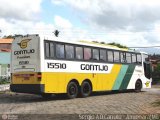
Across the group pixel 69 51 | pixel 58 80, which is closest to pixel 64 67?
pixel 58 80

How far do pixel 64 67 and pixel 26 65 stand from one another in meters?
1.97

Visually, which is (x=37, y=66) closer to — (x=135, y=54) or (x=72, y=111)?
(x=72, y=111)

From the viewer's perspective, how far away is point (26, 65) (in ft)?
64.6

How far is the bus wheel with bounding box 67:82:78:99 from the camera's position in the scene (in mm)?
20842

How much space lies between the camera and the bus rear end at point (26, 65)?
1912cm

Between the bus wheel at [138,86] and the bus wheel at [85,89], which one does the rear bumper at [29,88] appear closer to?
the bus wheel at [85,89]

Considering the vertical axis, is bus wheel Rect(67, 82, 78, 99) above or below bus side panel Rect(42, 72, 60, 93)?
below

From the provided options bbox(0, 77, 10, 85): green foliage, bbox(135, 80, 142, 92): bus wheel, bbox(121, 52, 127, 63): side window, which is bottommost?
bbox(135, 80, 142, 92): bus wheel

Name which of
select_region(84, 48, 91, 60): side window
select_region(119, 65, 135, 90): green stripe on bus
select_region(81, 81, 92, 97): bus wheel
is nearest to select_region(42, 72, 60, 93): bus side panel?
select_region(81, 81, 92, 97): bus wheel

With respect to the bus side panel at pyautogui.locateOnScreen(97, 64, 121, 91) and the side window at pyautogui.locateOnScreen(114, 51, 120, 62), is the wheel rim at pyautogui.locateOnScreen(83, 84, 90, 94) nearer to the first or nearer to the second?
the bus side panel at pyautogui.locateOnScreen(97, 64, 121, 91)

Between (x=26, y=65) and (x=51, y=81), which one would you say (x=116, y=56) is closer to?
(x=51, y=81)

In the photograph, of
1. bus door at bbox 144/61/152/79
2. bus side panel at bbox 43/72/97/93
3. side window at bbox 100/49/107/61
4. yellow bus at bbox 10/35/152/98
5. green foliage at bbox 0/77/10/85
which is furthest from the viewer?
green foliage at bbox 0/77/10/85

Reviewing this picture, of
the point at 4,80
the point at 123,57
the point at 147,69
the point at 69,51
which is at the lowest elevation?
the point at 4,80

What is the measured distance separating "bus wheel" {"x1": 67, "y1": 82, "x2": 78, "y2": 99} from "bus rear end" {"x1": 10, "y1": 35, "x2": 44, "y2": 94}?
7.35ft
